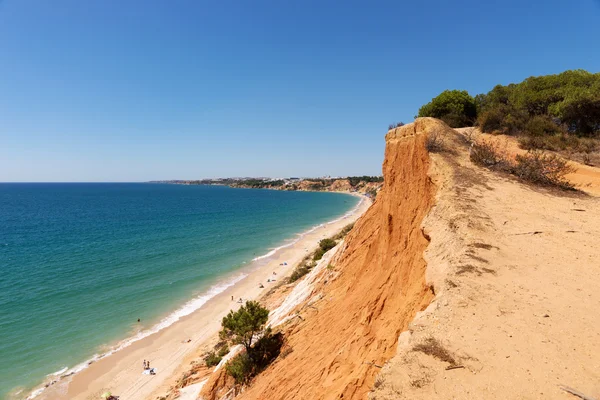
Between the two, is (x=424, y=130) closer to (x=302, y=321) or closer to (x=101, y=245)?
(x=302, y=321)

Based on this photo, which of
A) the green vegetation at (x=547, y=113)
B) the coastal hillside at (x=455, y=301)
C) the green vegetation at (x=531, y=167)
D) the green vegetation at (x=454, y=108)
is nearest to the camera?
the coastal hillside at (x=455, y=301)

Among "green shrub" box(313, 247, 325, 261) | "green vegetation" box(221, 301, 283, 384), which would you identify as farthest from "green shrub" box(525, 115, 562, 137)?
"green shrub" box(313, 247, 325, 261)

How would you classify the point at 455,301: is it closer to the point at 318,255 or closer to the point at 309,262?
the point at 318,255

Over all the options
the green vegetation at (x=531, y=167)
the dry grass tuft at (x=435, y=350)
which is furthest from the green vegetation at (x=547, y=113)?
the dry grass tuft at (x=435, y=350)

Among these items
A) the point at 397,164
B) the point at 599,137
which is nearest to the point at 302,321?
the point at 397,164

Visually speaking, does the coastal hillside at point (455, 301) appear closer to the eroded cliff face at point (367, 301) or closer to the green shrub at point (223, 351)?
the eroded cliff face at point (367, 301)

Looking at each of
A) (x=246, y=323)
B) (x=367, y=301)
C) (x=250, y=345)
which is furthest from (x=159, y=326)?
(x=367, y=301)

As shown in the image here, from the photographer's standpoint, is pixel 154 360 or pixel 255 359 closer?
pixel 255 359
